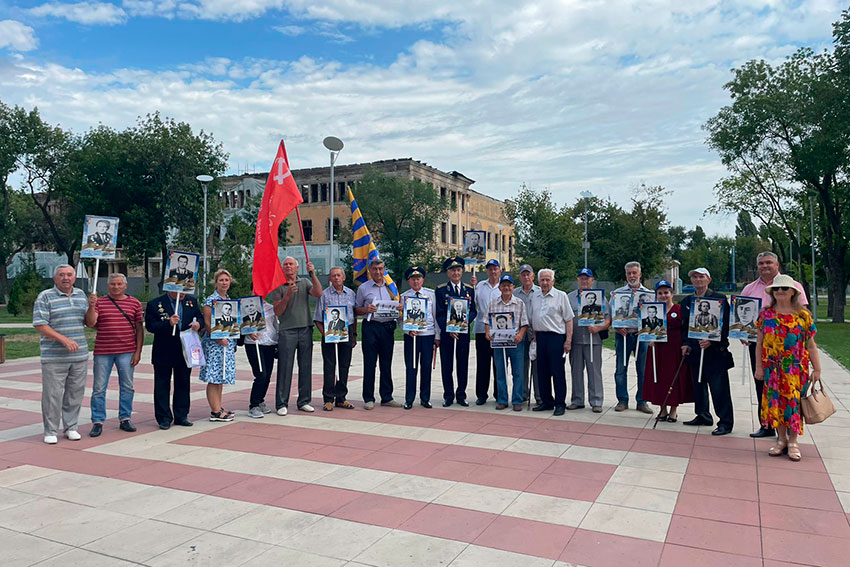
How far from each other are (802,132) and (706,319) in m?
28.4

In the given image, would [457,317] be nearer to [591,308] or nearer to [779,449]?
[591,308]

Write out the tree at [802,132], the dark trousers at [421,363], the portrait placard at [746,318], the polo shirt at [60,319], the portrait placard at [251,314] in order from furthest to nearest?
the tree at [802,132] → the dark trousers at [421,363] → the portrait placard at [251,314] → the portrait placard at [746,318] → the polo shirt at [60,319]

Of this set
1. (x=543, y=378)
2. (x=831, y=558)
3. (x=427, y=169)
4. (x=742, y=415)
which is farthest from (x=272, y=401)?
(x=427, y=169)

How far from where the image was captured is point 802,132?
30.9m

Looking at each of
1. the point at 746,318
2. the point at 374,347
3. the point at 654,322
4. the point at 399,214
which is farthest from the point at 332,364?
the point at 399,214

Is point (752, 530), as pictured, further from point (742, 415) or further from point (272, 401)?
point (272, 401)

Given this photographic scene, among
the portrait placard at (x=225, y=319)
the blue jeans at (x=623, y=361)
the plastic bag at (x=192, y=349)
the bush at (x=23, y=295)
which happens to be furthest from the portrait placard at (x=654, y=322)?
the bush at (x=23, y=295)

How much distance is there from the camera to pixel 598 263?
4862 centimetres

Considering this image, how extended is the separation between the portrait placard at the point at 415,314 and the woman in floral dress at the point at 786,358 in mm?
4106

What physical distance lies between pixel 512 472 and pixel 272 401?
494 cm

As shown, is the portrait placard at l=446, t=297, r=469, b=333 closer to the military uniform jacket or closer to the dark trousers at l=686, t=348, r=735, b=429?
the military uniform jacket

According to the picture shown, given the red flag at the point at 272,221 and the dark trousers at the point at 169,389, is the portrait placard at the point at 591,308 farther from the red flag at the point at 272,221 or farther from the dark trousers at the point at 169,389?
the dark trousers at the point at 169,389

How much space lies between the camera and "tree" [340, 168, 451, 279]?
5025 cm

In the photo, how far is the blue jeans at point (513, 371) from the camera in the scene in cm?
894
